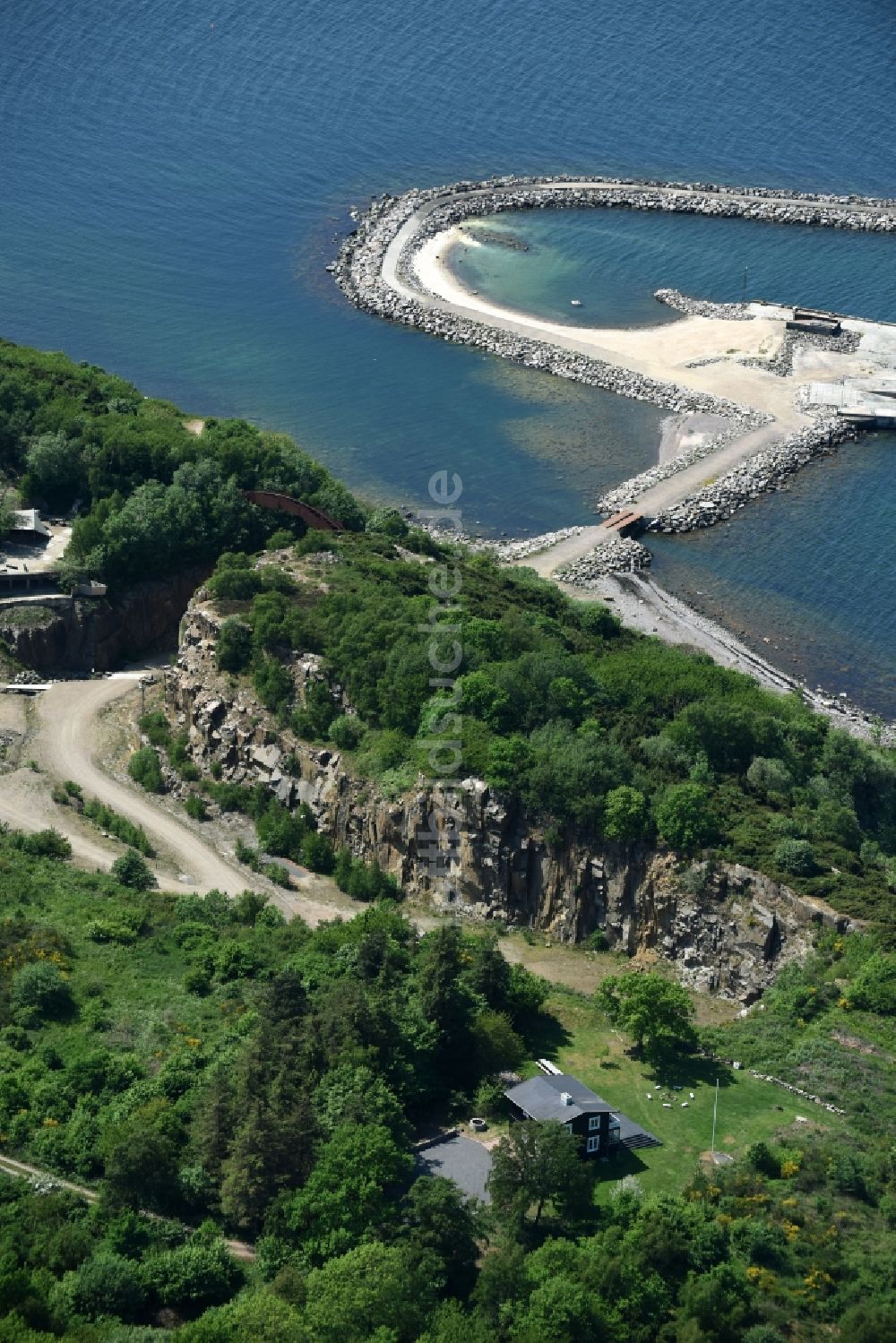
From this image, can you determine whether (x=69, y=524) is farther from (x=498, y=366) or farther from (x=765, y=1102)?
(x=765, y=1102)

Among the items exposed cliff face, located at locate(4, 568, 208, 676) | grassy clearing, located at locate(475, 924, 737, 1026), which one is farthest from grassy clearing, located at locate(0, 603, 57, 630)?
grassy clearing, located at locate(475, 924, 737, 1026)

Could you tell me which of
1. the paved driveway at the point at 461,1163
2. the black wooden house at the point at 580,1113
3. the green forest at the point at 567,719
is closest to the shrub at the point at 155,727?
the green forest at the point at 567,719

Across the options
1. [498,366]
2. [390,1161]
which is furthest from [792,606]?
[390,1161]

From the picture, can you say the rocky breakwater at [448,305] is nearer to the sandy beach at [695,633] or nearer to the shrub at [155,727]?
the sandy beach at [695,633]

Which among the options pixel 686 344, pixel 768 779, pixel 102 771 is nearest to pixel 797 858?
pixel 768 779

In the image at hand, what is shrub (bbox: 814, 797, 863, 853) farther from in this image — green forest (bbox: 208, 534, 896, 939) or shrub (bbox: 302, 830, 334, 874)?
shrub (bbox: 302, 830, 334, 874)

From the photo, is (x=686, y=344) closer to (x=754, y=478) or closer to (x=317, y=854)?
(x=754, y=478)
